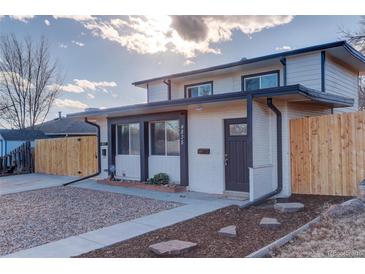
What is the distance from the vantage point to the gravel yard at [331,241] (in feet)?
14.2

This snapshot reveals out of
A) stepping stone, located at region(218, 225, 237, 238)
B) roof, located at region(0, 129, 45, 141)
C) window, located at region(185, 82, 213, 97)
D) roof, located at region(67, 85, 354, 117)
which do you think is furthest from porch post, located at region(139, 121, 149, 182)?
roof, located at region(0, 129, 45, 141)

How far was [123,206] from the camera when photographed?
814 centimetres

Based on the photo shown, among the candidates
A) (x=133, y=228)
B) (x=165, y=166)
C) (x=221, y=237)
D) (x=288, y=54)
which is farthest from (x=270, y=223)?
(x=288, y=54)

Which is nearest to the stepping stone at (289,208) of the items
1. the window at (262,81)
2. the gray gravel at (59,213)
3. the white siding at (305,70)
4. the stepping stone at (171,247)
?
the gray gravel at (59,213)

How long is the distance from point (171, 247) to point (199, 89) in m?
9.52

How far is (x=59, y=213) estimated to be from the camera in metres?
7.58

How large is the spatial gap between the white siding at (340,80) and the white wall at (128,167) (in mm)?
7456

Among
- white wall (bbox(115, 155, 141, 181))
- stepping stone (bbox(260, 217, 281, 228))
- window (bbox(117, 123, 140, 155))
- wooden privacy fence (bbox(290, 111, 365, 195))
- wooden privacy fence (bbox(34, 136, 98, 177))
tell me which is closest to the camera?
stepping stone (bbox(260, 217, 281, 228))

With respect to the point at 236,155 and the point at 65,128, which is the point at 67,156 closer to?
the point at 236,155

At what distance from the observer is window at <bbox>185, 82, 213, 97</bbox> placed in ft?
42.0

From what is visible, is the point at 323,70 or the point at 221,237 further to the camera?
the point at 323,70

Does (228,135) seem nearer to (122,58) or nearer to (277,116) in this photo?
(277,116)

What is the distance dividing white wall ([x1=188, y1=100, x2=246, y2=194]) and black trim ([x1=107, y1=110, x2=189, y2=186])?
0.17 m

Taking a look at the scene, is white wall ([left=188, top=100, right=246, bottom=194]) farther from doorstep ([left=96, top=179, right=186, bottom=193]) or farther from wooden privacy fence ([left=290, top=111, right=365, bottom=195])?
wooden privacy fence ([left=290, top=111, right=365, bottom=195])
